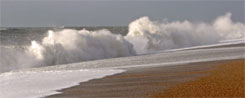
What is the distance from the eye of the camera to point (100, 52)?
29.3m

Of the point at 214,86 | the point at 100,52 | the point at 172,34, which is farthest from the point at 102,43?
the point at 214,86

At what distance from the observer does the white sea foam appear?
40.9 ft

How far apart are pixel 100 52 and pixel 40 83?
14.9m

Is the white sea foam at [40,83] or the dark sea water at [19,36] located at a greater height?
the dark sea water at [19,36]

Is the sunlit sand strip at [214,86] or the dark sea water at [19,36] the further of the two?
the dark sea water at [19,36]

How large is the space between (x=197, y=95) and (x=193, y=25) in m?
40.3

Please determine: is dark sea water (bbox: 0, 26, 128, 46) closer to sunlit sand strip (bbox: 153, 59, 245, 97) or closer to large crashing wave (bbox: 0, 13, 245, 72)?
large crashing wave (bbox: 0, 13, 245, 72)

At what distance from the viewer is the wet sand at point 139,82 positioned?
1179cm

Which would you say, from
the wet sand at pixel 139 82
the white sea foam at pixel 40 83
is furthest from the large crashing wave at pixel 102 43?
the wet sand at pixel 139 82

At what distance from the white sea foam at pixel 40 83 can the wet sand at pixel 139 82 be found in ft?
1.62

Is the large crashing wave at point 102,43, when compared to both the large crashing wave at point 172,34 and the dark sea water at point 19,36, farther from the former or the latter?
the dark sea water at point 19,36

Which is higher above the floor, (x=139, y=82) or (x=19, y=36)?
(x=19, y=36)

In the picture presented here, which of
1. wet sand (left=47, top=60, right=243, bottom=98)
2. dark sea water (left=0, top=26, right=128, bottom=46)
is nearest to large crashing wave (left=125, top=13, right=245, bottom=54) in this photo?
dark sea water (left=0, top=26, right=128, bottom=46)

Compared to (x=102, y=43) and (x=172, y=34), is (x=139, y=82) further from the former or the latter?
(x=172, y=34)
